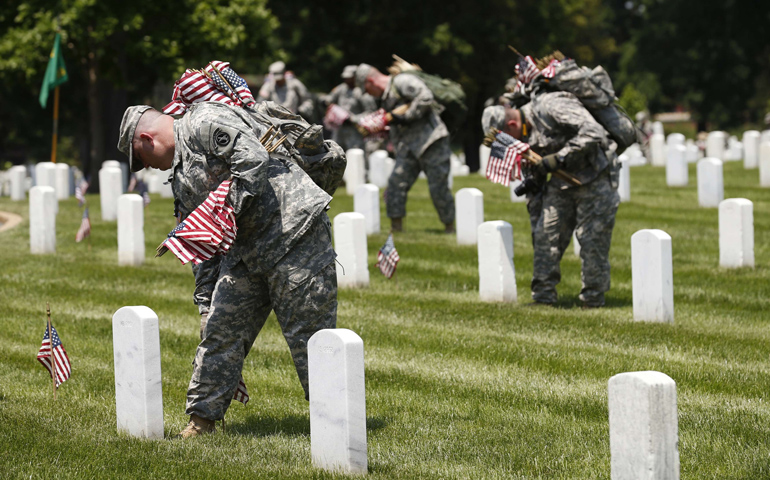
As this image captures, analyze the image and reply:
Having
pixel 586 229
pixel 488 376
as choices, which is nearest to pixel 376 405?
pixel 488 376

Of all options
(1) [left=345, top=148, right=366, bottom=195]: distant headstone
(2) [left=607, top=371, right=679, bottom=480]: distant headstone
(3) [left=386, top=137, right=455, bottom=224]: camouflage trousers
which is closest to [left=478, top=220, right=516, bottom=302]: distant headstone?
(3) [left=386, top=137, right=455, bottom=224]: camouflage trousers

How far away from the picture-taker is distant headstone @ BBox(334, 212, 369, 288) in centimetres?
1157

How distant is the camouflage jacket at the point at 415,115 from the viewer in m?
14.3

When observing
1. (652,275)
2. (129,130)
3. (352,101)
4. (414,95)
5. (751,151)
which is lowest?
(652,275)

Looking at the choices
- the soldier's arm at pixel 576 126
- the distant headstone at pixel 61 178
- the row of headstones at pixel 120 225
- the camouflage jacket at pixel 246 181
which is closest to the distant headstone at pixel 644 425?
the camouflage jacket at pixel 246 181

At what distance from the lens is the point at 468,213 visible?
14.4 metres

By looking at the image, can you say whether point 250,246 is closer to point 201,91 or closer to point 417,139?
point 201,91

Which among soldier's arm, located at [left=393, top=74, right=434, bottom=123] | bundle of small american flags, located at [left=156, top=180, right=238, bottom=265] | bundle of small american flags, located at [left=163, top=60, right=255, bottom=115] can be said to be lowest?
bundle of small american flags, located at [left=156, top=180, right=238, bottom=265]

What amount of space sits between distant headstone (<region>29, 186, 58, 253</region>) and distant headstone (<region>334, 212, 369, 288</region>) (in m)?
4.82

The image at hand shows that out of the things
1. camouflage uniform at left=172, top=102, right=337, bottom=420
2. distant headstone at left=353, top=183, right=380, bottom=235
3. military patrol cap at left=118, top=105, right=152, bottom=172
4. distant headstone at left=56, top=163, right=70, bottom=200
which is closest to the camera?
camouflage uniform at left=172, top=102, right=337, bottom=420

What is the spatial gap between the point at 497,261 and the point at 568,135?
1390mm

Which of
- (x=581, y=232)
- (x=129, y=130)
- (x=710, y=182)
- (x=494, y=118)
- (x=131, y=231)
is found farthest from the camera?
(x=710, y=182)

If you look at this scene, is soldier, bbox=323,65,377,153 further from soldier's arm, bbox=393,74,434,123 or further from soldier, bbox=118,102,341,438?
soldier, bbox=118,102,341,438

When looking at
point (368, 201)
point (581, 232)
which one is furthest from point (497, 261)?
point (368, 201)
